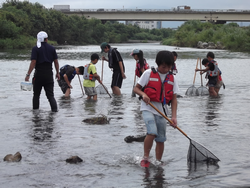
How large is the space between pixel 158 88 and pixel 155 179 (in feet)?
3.70

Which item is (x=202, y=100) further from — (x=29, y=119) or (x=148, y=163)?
(x=148, y=163)

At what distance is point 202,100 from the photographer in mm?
12594

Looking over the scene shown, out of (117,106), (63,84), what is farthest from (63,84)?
(117,106)

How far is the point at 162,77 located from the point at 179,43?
83280 mm

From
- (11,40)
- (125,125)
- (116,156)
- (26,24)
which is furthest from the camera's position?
(26,24)

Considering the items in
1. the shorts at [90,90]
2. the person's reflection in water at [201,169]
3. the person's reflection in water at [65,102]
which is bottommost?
the person's reflection in water at [65,102]

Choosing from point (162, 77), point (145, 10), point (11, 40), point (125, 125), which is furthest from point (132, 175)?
point (145, 10)

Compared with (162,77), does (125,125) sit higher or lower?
lower

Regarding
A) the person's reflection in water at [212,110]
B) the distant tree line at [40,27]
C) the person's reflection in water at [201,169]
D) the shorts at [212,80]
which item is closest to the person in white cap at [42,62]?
the person's reflection in water at [212,110]

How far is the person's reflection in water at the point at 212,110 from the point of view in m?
9.02

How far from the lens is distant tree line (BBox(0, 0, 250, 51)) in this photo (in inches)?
2466

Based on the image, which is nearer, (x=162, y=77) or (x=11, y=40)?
(x=162, y=77)

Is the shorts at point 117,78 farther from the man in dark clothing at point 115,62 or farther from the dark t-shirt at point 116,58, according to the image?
the dark t-shirt at point 116,58

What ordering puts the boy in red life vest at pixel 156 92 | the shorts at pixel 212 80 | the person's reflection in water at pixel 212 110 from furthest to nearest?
the shorts at pixel 212 80 < the person's reflection in water at pixel 212 110 < the boy in red life vest at pixel 156 92
